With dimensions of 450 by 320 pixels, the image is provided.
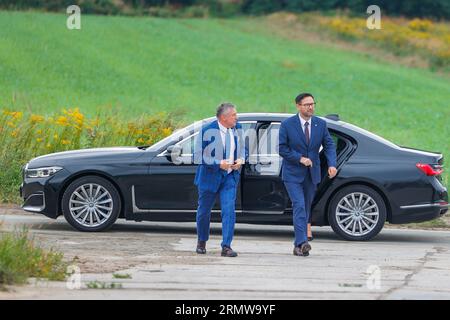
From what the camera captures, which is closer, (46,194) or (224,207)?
(224,207)

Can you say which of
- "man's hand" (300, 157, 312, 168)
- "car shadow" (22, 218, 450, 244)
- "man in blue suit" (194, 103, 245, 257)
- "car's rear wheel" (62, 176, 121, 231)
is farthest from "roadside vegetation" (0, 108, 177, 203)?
"man's hand" (300, 157, 312, 168)

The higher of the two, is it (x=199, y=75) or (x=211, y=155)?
(x=199, y=75)

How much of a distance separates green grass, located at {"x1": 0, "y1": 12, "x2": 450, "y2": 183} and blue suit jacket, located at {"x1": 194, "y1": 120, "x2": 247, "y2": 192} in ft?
64.6

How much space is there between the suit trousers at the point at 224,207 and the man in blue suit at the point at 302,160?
2.18 feet

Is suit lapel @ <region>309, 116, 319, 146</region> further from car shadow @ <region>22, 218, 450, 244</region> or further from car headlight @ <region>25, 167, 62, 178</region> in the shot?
car headlight @ <region>25, 167, 62, 178</region>

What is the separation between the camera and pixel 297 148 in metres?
13.9

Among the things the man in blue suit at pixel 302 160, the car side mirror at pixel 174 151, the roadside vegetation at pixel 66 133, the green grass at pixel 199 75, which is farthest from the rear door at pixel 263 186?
the green grass at pixel 199 75

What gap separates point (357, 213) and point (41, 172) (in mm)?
3865

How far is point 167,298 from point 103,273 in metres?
1.58

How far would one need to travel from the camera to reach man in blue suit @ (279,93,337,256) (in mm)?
13773

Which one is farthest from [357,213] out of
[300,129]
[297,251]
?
[300,129]

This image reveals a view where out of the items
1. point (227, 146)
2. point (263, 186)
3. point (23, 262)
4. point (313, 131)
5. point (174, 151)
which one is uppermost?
point (313, 131)

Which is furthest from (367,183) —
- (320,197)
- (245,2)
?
(245,2)

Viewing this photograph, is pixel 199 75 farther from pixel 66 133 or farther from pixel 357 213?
pixel 357 213
